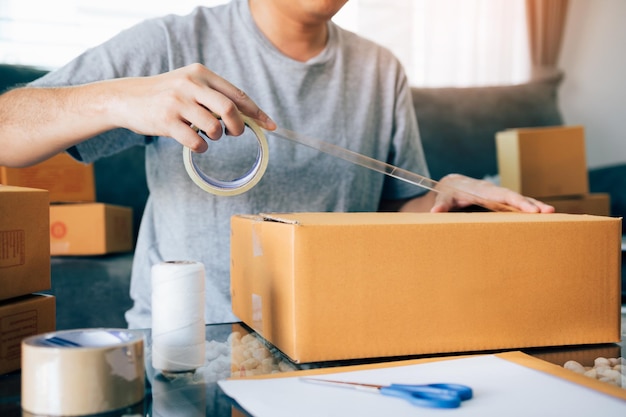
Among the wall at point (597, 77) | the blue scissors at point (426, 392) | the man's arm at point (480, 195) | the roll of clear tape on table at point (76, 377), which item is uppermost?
the wall at point (597, 77)

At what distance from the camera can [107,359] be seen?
0.47 m

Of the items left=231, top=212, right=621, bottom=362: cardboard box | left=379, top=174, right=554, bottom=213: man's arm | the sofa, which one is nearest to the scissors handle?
left=231, top=212, right=621, bottom=362: cardboard box

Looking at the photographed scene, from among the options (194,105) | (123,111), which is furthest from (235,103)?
(123,111)

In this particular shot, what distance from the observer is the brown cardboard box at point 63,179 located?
2.04 m

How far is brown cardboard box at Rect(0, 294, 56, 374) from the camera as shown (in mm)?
598

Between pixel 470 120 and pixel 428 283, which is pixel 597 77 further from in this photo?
pixel 428 283

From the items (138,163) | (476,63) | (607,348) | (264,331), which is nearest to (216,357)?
(264,331)

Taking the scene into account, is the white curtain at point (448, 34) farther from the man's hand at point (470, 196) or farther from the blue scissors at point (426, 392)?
the blue scissors at point (426, 392)

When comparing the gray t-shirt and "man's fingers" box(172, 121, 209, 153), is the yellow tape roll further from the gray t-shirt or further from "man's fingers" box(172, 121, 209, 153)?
the gray t-shirt

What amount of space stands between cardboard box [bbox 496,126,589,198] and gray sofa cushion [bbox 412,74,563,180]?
1.18 ft

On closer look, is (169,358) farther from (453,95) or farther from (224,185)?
(453,95)

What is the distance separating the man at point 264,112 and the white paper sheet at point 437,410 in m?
0.42

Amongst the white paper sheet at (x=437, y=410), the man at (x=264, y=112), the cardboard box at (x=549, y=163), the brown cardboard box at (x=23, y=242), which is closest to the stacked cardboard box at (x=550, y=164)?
the cardboard box at (x=549, y=163)

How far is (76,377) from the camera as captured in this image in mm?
466
